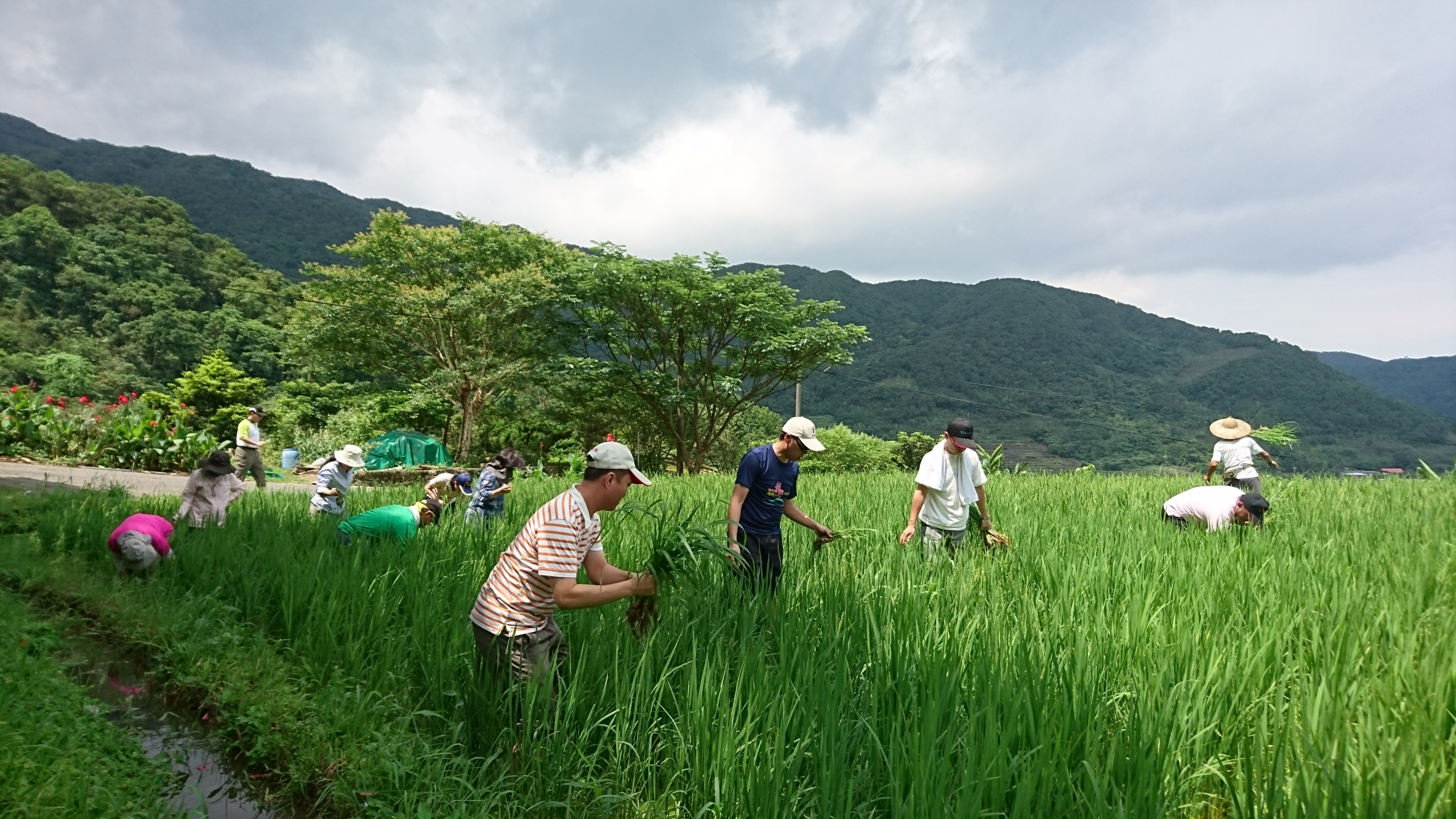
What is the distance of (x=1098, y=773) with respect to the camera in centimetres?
207

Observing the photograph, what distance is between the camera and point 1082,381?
88188 mm

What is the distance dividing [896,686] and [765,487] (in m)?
1.78

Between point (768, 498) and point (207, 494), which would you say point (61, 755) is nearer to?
point (768, 498)

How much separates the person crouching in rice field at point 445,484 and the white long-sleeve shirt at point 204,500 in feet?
5.44

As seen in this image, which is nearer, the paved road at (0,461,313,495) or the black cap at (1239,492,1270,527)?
the black cap at (1239,492,1270,527)

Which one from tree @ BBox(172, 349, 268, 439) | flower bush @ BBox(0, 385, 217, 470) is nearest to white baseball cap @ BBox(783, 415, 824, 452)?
flower bush @ BBox(0, 385, 217, 470)

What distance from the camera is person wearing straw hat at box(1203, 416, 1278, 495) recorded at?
7.73 metres

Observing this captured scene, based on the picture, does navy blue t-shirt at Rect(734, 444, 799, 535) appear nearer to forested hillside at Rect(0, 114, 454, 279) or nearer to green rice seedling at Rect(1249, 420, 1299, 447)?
green rice seedling at Rect(1249, 420, 1299, 447)

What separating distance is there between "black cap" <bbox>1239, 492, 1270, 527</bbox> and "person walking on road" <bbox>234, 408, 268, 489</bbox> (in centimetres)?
1095

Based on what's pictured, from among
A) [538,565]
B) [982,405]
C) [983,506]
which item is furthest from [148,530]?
[982,405]

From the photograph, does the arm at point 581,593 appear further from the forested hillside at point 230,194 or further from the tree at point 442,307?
the forested hillside at point 230,194

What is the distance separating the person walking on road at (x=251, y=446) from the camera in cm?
976

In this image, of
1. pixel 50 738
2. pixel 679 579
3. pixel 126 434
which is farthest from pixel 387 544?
pixel 126 434

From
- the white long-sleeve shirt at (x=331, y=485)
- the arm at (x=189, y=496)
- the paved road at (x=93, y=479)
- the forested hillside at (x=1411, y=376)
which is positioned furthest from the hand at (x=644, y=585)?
the forested hillside at (x=1411, y=376)
